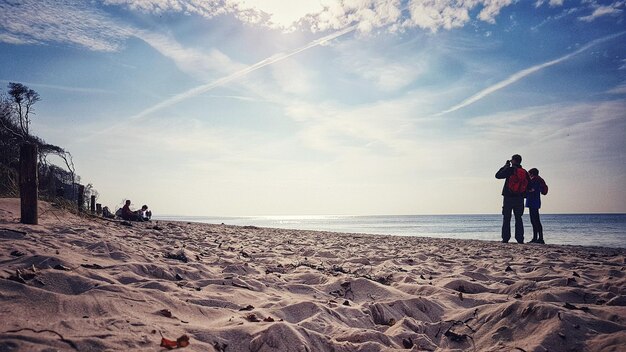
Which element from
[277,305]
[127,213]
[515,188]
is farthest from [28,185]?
[515,188]

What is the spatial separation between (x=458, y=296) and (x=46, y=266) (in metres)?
3.76

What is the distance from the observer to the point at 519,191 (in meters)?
8.97

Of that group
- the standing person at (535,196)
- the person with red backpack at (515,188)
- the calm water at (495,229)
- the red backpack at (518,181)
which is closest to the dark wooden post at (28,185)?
the person with red backpack at (515,188)

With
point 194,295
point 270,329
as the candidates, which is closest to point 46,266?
point 194,295

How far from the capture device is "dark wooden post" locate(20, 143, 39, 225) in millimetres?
4941

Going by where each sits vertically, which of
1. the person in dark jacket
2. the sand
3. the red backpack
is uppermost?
the red backpack

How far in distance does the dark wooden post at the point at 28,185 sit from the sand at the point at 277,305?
744 mm

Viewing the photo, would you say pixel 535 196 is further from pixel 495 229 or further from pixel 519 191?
pixel 495 229

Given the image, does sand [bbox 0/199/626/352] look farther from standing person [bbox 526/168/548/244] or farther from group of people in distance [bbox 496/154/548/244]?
standing person [bbox 526/168/548/244]

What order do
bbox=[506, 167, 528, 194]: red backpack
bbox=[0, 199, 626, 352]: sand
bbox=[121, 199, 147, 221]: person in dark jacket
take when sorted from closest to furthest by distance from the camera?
bbox=[0, 199, 626, 352]: sand
bbox=[506, 167, 528, 194]: red backpack
bbox=[121, 199, 147, 221]: person in dark jacket

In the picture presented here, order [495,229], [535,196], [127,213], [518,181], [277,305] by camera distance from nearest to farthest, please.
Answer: [277,305] < [518,181] < [535,196] < [127,213] < [495,229]

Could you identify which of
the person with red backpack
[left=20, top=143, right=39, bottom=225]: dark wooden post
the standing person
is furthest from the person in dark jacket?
the standing person

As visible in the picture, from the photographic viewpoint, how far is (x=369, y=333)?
7.57 feet

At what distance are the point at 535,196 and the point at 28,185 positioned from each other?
11.6 metres
